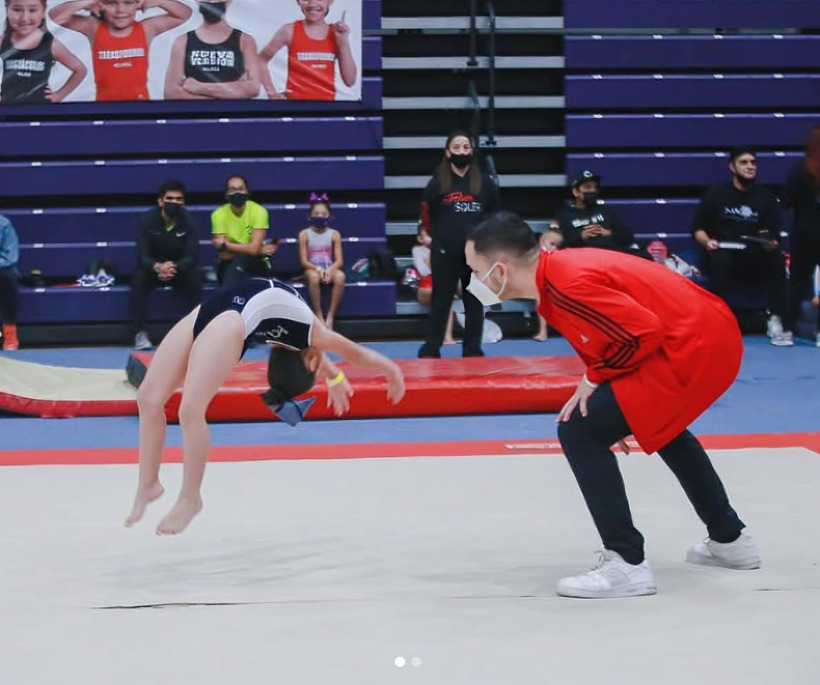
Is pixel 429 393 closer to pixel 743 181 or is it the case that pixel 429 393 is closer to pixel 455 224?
pixel 455 224

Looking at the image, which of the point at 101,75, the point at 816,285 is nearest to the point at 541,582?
the point at 816,285

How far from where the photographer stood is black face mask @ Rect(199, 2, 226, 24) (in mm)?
10852

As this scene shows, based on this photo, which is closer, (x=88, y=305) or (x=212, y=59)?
(x=88, y=305)

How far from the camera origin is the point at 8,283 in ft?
32.3

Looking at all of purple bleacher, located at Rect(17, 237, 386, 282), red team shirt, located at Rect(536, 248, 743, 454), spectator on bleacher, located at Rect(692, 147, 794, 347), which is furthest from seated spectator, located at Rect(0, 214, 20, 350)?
red team shirt, located at Rect(536, 248, 743, 454)

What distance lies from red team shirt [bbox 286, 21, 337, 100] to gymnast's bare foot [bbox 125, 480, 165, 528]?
23.3 feet

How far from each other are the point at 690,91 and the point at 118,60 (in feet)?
16.8

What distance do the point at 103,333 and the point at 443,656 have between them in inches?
300

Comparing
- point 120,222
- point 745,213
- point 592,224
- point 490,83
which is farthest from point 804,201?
point 120,222

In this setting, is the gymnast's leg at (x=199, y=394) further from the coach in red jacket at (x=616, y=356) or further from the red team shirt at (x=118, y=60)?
the red team shirt at (x=118, y=60)

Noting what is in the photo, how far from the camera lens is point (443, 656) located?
323cm

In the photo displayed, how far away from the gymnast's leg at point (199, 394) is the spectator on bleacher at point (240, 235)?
5.72m

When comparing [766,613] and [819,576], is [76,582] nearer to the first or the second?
[766,613]

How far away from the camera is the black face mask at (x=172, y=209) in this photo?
9.74 metres
